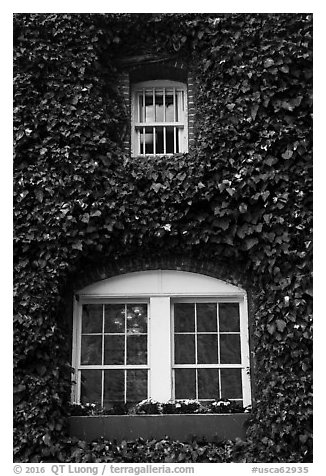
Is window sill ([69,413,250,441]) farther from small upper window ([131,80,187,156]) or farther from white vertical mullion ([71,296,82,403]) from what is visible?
small upper window ([131,80,187,156])

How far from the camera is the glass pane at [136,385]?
26.8 feet

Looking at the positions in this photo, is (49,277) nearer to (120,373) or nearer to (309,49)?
(120,373)

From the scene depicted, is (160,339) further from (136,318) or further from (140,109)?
(140,109)

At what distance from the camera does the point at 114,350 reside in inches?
329

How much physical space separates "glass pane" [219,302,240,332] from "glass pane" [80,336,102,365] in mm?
1530

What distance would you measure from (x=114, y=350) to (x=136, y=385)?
0.51 metres

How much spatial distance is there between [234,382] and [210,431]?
703 millimetres

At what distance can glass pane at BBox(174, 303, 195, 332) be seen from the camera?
332 inches

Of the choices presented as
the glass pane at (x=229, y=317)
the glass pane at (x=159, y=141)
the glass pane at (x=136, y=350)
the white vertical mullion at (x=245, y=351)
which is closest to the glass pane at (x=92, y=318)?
the glass pane at (x=136, y=350)

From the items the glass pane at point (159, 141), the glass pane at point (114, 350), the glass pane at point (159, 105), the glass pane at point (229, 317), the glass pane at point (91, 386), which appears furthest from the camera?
the glass pane at point (159, 105)

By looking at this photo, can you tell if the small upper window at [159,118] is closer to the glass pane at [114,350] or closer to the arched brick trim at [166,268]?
the arched brick trim at [166,268]

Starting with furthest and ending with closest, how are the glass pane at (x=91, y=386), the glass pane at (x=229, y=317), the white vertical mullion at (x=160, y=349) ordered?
1. the glass pane at (x=229, y=317)
2. the glass pane at (x=91, y=386)
3. the white vertical mullion at (x=160, y=349)
